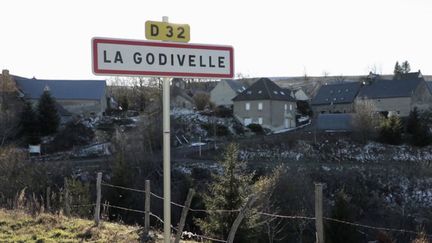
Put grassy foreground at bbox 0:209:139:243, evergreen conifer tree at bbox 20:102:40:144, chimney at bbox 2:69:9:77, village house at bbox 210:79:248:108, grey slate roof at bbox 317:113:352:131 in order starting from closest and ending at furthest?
1. grassy foreground at bbox 0:209:139:243
2. evergreen conifer tree at bbox 20:102:40:144
3. grey slate roof at bbox 317:113:352:131
4. chimney at bbox 2:69:9:77
5. village house at bbox 210:79:248:108

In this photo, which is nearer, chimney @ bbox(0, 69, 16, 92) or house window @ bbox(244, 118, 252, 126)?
chimney @ bbox(0, 69, 16, 92)

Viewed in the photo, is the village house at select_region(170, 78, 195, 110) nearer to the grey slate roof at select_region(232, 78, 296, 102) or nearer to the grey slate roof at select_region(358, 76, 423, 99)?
the grey slate roof at select_region(232, 78, 296, 102)

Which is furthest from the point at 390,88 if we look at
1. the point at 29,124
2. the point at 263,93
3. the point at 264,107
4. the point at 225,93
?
the point at 29,124

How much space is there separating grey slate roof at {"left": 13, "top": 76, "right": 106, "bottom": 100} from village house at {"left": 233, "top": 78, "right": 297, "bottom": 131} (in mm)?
18799

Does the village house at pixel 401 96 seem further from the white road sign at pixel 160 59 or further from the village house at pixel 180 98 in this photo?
the white road sign at pixel 160 59

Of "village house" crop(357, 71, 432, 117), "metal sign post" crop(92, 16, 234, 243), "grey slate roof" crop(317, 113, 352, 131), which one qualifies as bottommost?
"grey slate roof" crop(317, 113, 352, 131)

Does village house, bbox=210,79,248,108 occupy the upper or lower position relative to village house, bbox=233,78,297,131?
upper

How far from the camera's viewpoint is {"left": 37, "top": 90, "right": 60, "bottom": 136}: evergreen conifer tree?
49.7 meters

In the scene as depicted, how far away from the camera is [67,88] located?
66.8m

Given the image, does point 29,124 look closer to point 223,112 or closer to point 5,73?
point 5,73

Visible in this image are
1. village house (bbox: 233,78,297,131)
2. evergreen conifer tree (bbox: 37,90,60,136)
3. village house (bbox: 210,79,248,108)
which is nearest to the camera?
evergreen conifer tree (bbox: 37,90,60,136)

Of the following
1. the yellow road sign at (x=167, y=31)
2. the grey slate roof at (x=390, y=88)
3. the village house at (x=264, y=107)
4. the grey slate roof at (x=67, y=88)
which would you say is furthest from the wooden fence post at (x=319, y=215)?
the grey slate roof at (x=390, y=88)

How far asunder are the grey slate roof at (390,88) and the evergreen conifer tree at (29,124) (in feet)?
139

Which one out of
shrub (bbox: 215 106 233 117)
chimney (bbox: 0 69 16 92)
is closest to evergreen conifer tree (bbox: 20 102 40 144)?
chimney (bbox: 0 69 16 92)
